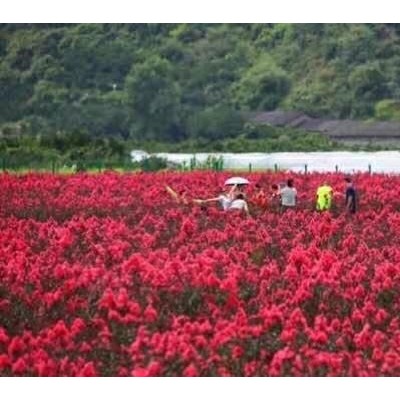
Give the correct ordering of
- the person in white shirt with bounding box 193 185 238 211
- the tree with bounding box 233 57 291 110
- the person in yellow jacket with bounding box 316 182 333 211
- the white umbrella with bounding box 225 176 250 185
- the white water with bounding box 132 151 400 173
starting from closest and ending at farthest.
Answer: the tree with bounding box 233 57 291 110 < the person in white shirt with bounding box 193 185 238 211 < the person in yellow jacket with bounding box 316 182 333 211 < the white umbrella with bounding box 225 176 250 185 < the white water with bounding box 132 151 400 173

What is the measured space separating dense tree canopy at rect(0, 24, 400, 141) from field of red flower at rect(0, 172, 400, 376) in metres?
0.91

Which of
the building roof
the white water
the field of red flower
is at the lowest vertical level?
the white water

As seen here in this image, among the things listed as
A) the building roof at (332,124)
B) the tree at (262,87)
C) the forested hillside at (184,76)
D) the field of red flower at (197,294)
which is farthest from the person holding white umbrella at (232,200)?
the tree at (262,87)

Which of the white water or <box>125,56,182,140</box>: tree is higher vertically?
<box>125,56,182,140</box>: tree

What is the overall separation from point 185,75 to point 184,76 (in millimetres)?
63

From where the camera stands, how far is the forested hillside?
11336 mm

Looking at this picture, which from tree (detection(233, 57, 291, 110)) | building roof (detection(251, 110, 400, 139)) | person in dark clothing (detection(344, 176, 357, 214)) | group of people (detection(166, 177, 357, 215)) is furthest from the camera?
person in dark clothing (detection(344, 176, 357, 214))

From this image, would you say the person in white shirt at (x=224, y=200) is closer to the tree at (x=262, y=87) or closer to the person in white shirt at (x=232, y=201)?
the person in white shirt at (x=232, y=201)

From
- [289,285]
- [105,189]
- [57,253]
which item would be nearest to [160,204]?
[105,189]

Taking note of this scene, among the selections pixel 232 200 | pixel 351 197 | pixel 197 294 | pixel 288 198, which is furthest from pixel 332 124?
pixel 197 294

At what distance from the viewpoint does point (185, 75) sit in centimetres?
1289

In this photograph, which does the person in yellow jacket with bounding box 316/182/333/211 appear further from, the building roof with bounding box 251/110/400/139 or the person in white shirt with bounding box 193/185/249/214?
the person in white shirt with bounding box 193/185/249/214

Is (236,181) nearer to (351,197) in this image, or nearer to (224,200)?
(224,200)

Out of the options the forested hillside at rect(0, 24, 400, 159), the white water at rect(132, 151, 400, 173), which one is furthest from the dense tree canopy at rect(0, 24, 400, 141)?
the white water at rect(132, 151, 400, 173)
